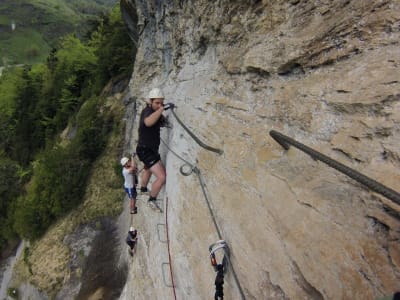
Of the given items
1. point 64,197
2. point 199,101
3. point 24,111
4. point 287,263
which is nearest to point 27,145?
point 24,111

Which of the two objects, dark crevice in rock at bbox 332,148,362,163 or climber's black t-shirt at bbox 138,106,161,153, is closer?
dark crevice in rock at bbox 332,148,362,163

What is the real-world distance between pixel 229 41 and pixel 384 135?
367 centimetres

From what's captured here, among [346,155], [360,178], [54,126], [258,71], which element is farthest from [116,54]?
[360,178]

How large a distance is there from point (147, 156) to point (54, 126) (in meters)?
23.7

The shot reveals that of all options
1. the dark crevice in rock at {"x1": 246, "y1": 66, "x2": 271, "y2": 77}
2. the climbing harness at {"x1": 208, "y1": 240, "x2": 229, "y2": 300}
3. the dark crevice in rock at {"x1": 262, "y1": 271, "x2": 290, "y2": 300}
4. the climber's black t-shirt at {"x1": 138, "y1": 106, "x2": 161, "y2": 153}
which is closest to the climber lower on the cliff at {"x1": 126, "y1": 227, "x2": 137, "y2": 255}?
the climber's black t-shirt at {"x1": 138, "y1": 106, "x2": 161, "y2": 153}

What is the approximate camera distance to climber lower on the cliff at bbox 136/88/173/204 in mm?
6188

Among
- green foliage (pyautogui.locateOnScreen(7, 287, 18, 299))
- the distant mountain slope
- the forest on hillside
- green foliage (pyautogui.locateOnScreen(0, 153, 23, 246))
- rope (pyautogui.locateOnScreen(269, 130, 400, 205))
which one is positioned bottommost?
green foliage (pyautogui.locateOnScreen(7, 287, 18, 299))

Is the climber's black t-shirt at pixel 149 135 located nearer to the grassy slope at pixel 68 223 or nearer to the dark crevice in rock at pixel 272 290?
the dark crevice in rock at pixel 272 290

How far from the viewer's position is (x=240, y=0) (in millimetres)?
5379

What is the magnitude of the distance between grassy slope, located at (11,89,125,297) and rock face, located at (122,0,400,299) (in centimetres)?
867

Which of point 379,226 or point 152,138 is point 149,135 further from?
point 379,226

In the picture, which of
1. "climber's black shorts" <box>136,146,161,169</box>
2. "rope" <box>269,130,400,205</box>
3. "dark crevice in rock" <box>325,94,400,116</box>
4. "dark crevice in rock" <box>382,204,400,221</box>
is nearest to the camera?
"rope" <box>269,130,400,205</box>

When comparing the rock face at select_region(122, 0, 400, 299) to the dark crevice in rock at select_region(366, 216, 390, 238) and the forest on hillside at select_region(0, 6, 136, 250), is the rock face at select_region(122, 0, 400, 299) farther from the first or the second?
the forest on hillside at select_region(0, 6, 136, 250)

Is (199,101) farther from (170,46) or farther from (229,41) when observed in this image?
(170,46)
